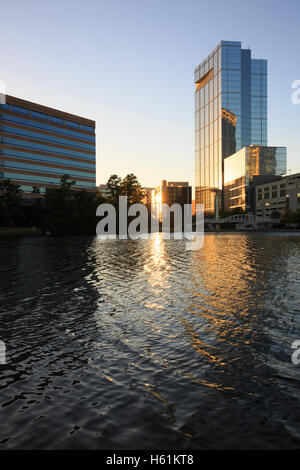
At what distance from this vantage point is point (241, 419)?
732 cm

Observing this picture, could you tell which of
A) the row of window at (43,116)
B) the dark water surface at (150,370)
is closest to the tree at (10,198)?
the row of window at (43,116)

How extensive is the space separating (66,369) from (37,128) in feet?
503

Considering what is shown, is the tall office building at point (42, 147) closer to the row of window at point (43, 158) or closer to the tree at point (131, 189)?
the row of window at point (43, 158)

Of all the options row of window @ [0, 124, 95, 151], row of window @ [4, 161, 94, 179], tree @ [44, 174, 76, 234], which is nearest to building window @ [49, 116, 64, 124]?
row of window @ [0, 124, 95, 151]

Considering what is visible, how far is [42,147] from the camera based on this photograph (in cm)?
15062

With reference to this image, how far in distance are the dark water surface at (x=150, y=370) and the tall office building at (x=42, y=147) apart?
13161 cm

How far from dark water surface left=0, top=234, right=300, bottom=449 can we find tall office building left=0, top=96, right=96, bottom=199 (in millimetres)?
131605

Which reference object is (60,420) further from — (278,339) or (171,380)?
(278,339)

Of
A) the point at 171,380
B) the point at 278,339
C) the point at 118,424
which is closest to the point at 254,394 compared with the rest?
the point at 171,380

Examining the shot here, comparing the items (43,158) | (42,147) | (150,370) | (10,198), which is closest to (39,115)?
(42,147)

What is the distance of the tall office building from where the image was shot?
138625 millimetres

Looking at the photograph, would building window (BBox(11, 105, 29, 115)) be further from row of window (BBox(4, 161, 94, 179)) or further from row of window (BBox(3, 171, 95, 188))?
row of window (BBox(3, 171, 95, 188))

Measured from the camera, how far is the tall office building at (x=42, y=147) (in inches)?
5458
